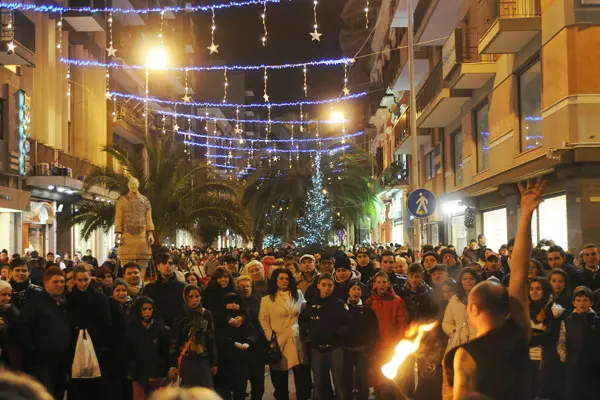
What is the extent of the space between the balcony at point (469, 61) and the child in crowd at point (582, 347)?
1476 centimetres

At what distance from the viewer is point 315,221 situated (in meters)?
33.9

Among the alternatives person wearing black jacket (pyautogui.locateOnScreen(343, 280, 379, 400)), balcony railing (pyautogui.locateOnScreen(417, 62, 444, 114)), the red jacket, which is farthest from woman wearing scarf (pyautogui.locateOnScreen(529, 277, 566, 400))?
balcony railing (pyautogui.locateOnScreen(417, 62, 444, 114))

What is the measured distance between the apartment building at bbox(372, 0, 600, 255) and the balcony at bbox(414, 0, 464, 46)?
0.14 feet

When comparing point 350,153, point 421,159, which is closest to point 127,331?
point 421,159

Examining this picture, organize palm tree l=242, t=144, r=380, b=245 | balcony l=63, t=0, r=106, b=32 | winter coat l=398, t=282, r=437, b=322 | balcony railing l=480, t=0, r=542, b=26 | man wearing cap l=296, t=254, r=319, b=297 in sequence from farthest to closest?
palm tree l=242, t=144, r=380, b=245 → balcony l=63, t=0, r=106, b=32 → balcony railing l=480, t=0, r=542, b=26 → man wearing cap l=296, t=254, r=319, b=297 → winter coat l=398, t=282, r=437, b=322

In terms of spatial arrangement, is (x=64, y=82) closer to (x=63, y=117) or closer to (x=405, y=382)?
(x=63, y=117)

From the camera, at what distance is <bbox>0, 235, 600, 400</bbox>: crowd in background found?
8.48 metres

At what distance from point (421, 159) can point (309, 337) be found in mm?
28881

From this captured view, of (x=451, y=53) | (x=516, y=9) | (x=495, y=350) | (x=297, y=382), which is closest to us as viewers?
(x=495, y=350)

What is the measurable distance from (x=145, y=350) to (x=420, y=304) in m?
3.15

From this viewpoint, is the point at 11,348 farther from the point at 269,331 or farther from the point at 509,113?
the point at 509,113

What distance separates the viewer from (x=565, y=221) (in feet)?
56.0

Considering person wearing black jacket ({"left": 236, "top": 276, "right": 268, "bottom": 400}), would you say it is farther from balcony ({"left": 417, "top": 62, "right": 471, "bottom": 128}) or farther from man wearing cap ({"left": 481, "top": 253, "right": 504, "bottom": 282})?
balcony ({"left": 417, "top": 62, "right": 471, "bottom": 128})

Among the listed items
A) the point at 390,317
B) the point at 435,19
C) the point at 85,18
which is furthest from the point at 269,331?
the point at 85,18
